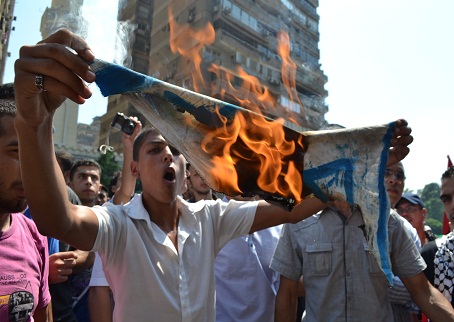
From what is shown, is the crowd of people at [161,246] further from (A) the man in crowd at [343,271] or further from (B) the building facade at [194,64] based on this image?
(B) the building facade at [194,64]

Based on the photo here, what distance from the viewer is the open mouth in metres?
2.70

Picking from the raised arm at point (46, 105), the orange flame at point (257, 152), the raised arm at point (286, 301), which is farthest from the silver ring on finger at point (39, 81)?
the raised arm at point (286, 301)

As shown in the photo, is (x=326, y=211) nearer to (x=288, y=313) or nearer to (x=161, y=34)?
(x=288, y=313)

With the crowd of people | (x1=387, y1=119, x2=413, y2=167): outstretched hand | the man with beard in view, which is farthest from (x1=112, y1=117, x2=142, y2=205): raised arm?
(x1=387, y1=119, x2=413, y2=167): outstretched hand

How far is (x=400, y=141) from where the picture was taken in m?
2.04

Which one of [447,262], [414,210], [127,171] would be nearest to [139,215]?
[127,171]

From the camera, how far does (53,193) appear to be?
167 centimetres

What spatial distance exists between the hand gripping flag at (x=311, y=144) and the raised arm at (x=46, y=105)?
185 mm

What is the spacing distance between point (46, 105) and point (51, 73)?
0.17 metres

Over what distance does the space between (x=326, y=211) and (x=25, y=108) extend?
242 cm

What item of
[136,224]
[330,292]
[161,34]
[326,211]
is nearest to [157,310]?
[136,224]

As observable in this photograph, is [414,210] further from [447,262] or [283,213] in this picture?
[283,213]

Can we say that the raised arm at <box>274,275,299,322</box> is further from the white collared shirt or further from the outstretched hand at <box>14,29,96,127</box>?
the outstretched hand at <box>14,29,96,127</box>

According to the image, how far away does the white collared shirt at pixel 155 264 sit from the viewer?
83.4 inches
